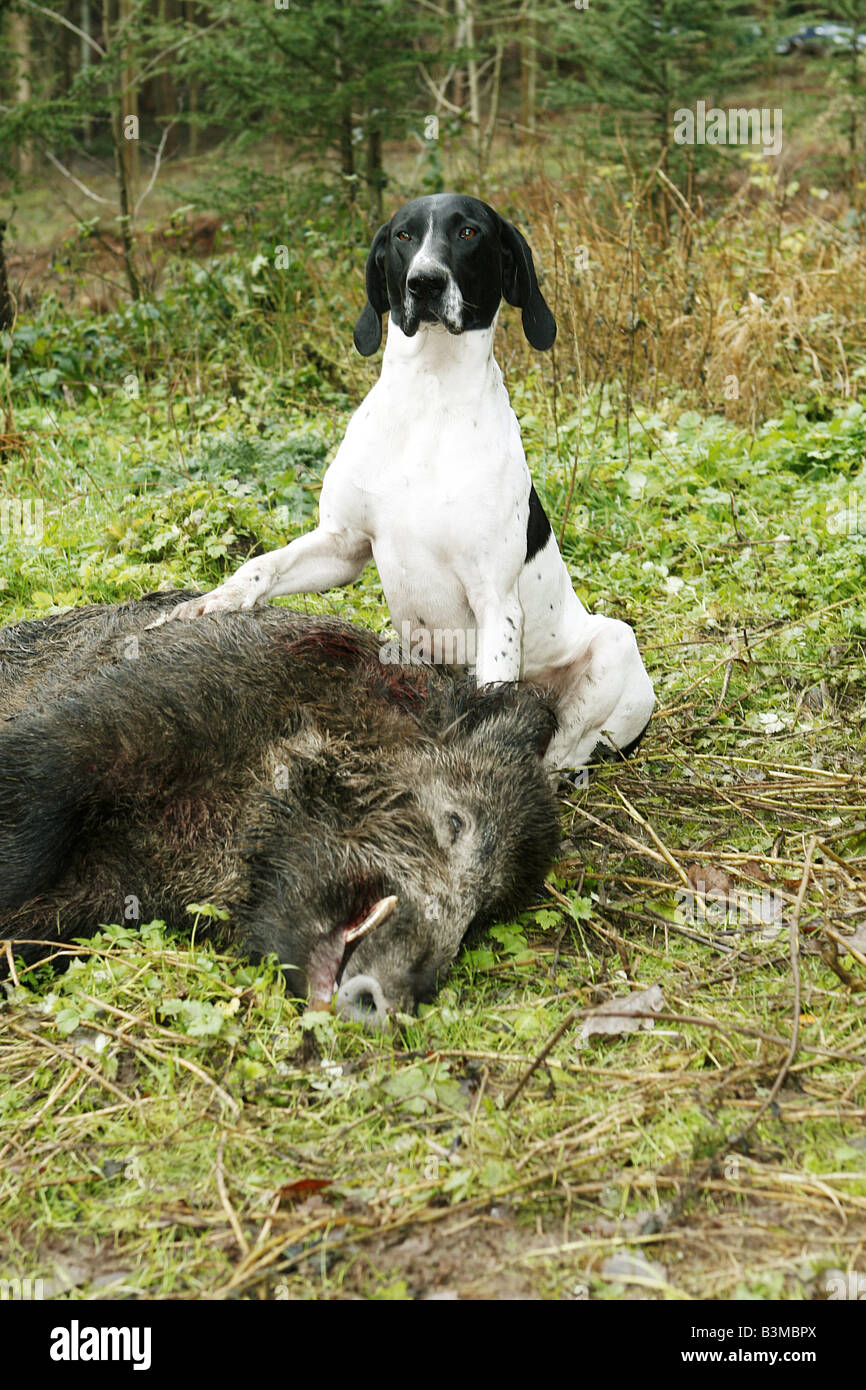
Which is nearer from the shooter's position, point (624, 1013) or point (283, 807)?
point (624, 1013)

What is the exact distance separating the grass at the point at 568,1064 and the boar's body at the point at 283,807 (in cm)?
13

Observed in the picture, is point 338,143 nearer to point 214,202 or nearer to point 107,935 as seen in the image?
point 214,202

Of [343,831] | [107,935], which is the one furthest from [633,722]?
[107,935]

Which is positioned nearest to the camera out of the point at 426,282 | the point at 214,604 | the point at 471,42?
the point at 426,282

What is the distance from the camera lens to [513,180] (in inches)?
494

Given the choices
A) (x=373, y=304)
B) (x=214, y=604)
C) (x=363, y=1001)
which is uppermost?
(x=373, y=304)

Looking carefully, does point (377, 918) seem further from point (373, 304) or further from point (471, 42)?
point (471, 42)

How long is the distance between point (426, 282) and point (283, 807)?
5.26 ft

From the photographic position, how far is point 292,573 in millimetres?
4117

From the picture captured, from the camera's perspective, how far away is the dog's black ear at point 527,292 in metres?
4.05

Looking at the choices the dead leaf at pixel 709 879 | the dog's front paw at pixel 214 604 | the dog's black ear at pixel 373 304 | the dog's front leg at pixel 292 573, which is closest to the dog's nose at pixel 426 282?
the dog's black ear at pixel 373 304

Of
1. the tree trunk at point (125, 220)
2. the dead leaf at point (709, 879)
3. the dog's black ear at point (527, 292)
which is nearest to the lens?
the dead leaf at point (709, 879)

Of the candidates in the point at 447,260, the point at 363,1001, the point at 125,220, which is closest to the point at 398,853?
the point at 363,1001

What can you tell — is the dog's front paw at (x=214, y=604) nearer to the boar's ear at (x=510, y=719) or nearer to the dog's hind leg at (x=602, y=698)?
the boar's ear at (x=510, y=719)
